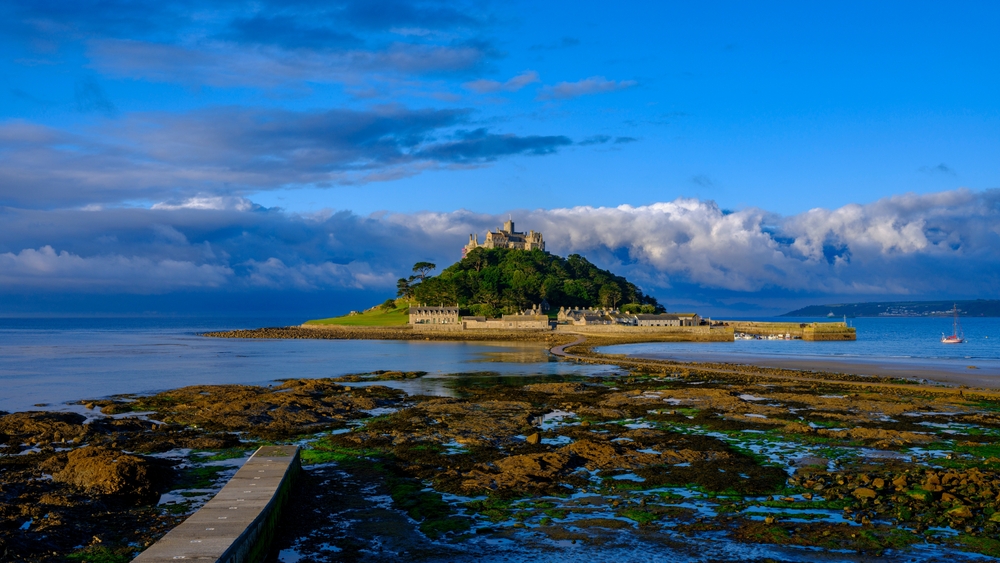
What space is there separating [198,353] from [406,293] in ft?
302

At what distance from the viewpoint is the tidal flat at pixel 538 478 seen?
13086mm

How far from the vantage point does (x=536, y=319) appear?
12412 cm

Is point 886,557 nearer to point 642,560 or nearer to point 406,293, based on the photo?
point 642,560

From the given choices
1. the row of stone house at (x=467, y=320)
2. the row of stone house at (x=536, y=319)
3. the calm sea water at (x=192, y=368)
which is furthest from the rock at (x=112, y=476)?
the row of stone house at (x=467, y=320)

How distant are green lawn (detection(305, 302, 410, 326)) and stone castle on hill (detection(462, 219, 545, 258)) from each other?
94.7ft

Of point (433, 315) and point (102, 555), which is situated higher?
point (433, 315)

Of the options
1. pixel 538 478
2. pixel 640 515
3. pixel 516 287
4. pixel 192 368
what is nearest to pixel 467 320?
pixel 516 287

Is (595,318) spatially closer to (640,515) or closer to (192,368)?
(192,368)

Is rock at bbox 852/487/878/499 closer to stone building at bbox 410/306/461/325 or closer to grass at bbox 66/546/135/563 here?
grass at bbox 66/546/135/563

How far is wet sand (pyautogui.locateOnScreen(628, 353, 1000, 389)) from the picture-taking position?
1798 inches

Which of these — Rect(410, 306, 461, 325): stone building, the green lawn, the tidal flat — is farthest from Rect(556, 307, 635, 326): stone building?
the tidal flat

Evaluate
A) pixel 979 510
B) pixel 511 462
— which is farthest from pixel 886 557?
pixel 511 462

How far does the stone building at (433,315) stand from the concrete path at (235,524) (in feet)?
386

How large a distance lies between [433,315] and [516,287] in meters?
22.3
